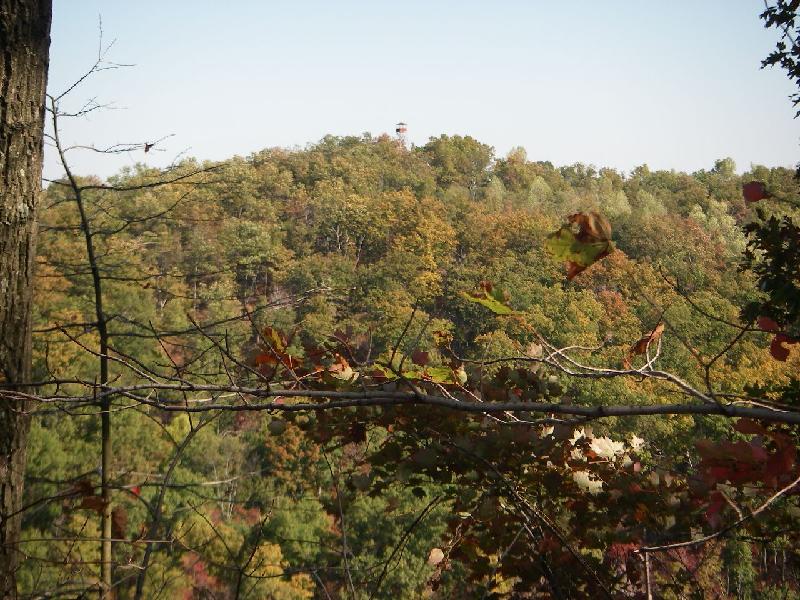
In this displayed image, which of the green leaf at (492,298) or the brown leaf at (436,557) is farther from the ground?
the green leaf at (492,298)

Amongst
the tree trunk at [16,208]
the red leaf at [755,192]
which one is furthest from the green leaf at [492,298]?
the tree trunk at [16,208]

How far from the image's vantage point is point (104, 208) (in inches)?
112

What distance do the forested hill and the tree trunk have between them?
0.50 m

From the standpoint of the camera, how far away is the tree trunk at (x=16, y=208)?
→ 62.9 inches

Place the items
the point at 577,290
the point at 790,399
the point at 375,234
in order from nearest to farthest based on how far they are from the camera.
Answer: the point at 790,399 < the point at 577,290 < the point at 375,234

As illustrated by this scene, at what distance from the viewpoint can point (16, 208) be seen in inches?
65.0

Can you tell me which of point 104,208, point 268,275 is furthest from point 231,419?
point 104,208

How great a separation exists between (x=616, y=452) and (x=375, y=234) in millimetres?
41781

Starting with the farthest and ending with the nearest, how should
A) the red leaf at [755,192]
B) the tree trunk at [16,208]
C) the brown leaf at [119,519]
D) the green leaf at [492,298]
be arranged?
the brown leaf at [119,519] < the tree trunk at [16,208] < the red leaf at [755,192] < the green leaf at [492,298]

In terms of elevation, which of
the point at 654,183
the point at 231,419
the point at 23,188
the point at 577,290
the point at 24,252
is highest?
the point at 654,183

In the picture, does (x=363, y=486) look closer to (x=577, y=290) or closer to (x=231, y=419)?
(x=231, y=419)

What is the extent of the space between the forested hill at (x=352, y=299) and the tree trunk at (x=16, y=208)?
0.50 meters

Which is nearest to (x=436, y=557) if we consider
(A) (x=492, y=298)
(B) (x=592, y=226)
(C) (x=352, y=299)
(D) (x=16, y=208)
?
(A) (x=492, y=298)

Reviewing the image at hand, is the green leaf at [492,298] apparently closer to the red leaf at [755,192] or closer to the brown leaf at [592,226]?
the brown leaf at [592,226]
